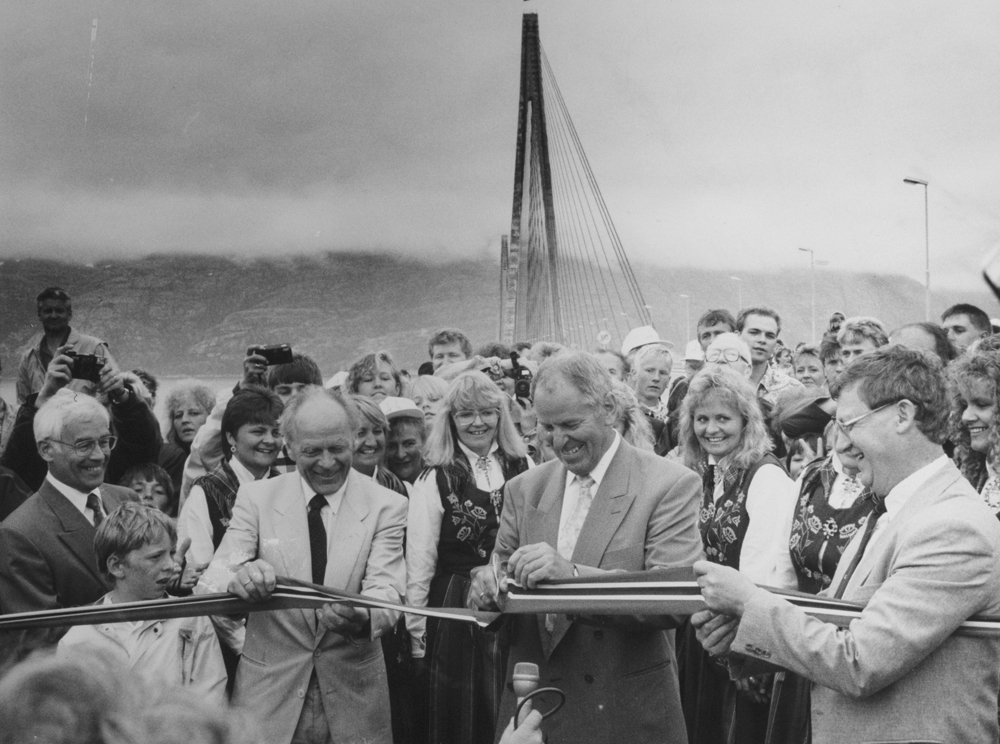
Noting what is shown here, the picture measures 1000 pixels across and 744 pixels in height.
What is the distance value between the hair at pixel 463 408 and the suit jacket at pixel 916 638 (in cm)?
220

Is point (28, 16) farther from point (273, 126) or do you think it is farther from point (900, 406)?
point (900, 406)

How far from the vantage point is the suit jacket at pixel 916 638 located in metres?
2.25

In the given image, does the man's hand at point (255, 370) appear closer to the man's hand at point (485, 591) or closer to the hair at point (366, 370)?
the hair at point (366, 370)

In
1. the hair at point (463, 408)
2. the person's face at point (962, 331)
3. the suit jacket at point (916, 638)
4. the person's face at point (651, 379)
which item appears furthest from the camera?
the person's face at point (651, 379)

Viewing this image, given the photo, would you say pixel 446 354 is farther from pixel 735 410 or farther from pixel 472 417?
pixel 735 410

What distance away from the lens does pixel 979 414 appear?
12.9ft

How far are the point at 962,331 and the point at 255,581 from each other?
15.0ft

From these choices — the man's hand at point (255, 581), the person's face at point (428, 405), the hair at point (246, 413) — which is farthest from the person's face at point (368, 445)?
the man's hand at point (255, 581)

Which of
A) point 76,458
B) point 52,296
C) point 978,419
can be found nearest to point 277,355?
point 52,296

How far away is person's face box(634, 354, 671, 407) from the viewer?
259 inches

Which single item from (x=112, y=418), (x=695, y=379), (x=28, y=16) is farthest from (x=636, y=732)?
(x=28, y=16)

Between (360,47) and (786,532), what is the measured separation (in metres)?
9.31

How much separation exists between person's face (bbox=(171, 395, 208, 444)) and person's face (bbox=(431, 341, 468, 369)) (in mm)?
1735

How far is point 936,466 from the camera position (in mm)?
2426
